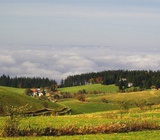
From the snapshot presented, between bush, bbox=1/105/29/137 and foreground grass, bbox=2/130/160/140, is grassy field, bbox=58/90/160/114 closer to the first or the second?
foreground grass, bbox=2/130/160/140

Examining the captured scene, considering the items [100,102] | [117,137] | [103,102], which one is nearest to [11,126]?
[117,137]

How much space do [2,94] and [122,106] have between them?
33.5m

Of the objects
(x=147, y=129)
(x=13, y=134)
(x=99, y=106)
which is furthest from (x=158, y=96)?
(x=13, y=134)

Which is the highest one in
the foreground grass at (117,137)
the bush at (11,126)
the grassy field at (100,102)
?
the bush at (11,126)

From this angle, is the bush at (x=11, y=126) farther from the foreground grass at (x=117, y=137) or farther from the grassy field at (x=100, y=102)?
the grassy field at (x=100, y=102)

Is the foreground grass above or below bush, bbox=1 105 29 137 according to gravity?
below

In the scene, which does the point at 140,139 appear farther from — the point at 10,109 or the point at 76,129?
the point at 10,109

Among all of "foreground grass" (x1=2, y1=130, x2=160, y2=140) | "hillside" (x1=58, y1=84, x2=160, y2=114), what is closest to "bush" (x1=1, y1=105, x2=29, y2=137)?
"foreground grass" (x1=2, y1=130, x2=160, y2=140)

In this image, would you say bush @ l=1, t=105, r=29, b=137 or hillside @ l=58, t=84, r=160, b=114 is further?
hillside @ l=58, t=84, r=160, b=114

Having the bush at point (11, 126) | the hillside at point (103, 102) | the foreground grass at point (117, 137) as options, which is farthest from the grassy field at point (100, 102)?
the bush at point (11, 126)

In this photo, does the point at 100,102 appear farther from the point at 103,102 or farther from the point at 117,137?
the point at 117,137

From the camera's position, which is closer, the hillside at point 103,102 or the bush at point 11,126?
the bush at point 11,126

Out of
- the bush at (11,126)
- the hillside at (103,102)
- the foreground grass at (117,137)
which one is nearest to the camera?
the foreground grass at (117,137)

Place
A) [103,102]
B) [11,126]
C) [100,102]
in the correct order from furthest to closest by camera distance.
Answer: [103,102], [100,102], [11,126]
